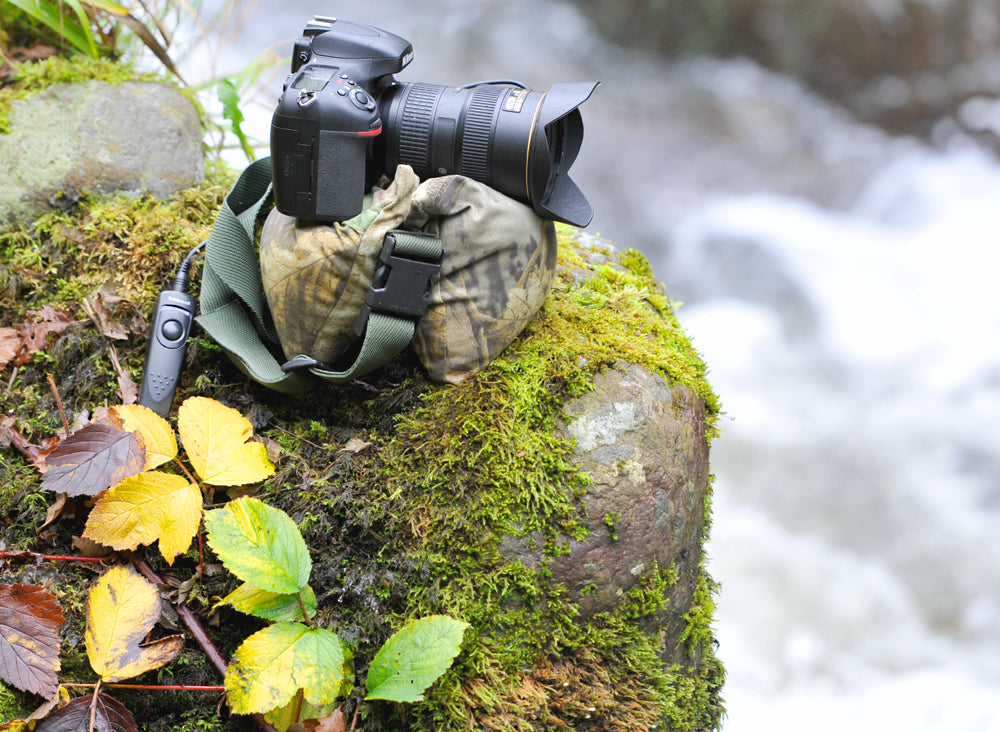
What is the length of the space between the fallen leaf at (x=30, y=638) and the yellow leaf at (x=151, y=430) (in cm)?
34

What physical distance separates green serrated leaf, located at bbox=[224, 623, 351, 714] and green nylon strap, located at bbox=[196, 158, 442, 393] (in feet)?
1.91

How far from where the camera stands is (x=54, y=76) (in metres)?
2.51

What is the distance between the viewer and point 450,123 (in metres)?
1.78

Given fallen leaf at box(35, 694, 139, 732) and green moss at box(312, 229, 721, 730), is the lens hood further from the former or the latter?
fallen leaf at box(35, 694, 139, 732)

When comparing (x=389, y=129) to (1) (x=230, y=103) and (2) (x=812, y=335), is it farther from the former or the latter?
(2) (x=812, y=335)

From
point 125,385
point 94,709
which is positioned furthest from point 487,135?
point 94,709

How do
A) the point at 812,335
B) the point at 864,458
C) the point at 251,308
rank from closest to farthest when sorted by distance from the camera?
the point at 251,308 < the point at 864,458 < the point at 812,335

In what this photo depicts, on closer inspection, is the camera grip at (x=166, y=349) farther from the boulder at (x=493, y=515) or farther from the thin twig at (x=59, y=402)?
the thin twig at (x=59, y=402)

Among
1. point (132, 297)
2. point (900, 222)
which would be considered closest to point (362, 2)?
point (900, 222)

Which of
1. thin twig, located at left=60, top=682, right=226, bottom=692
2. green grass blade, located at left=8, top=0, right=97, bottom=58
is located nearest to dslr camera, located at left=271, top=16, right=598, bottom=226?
thin twig, located at left=60, top=682, right=226, bottom=692

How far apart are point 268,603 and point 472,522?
1.50 ft

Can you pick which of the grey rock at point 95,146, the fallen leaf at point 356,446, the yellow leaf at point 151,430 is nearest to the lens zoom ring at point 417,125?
the fallen leaf at point 356,446

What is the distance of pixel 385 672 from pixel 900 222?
6219mm

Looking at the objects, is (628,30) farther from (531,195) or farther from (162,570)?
(162,570)
